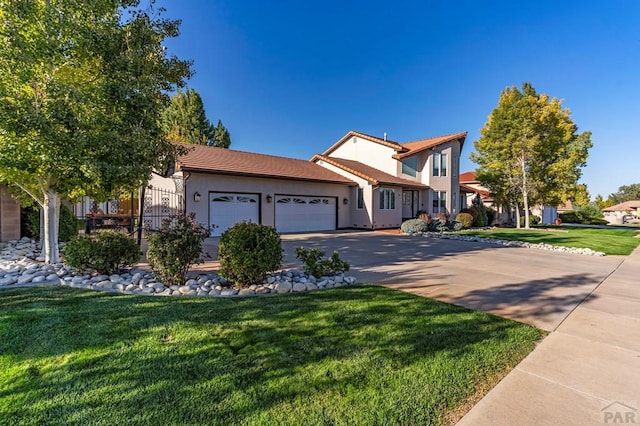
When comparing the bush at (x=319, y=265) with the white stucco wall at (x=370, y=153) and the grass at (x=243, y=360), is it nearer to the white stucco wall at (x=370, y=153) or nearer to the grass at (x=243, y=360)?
the grass at (x=243, y=360)

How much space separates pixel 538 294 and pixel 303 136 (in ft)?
86.5

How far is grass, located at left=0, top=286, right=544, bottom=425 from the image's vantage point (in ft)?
8.13

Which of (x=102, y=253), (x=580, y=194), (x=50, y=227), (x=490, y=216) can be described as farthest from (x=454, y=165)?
(x=50, y=227)

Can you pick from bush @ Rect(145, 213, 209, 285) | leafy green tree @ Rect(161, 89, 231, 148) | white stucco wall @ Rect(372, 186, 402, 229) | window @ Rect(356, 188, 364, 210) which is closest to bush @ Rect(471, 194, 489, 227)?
white stucco wall @ Rect(372, 186, 402, 229)

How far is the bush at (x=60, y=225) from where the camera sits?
32.3 feet

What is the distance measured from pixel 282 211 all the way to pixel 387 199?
763 centimetres

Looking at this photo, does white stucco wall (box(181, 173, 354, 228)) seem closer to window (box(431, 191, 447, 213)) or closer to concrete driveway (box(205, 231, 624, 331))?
concrete driveway (box(205, 231, 624, 331))

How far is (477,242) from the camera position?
1505 centimetres

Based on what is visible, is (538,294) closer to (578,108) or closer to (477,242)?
(477,242)

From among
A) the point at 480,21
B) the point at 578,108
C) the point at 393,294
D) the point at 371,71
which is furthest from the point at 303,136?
the point at 393,294

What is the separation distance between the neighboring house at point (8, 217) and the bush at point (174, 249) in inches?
315

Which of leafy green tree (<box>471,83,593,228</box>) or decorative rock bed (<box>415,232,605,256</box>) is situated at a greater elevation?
leafy green tree (<box>471,83,593,228</box>)

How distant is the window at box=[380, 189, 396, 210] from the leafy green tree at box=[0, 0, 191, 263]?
15.8 m

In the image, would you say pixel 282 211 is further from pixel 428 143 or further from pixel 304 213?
pixel 428 143
